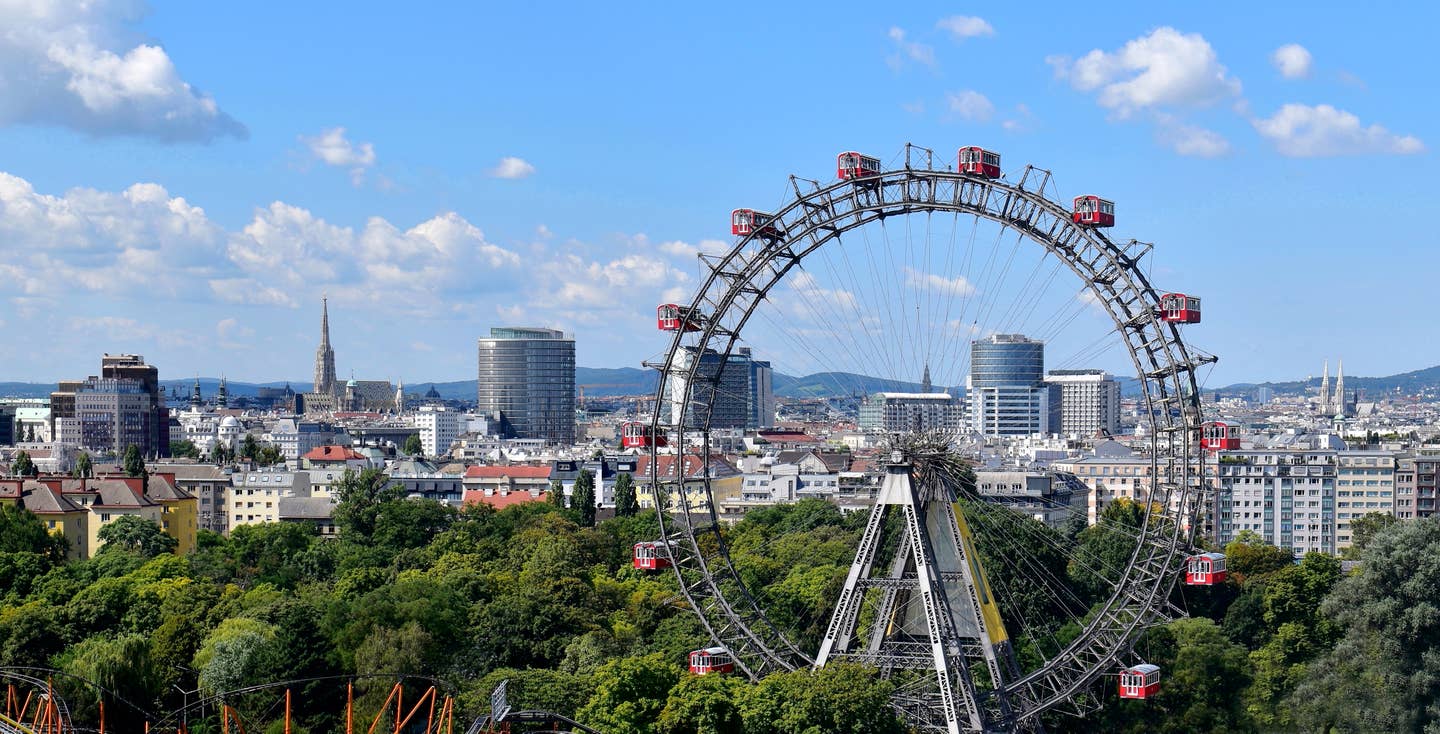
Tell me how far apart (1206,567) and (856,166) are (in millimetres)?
17712

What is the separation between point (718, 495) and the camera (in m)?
177

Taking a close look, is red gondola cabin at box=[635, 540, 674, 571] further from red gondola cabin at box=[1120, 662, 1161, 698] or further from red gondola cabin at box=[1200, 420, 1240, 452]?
red gondola cabin at box=[1200, 420, 1240, 452]

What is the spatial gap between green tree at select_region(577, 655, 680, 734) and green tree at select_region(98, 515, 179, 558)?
2359 inches

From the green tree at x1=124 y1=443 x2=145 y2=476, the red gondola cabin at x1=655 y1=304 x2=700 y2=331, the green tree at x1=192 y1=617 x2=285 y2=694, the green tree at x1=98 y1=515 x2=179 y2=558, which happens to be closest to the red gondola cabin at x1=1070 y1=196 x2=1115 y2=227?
the red gondola cabin at x1=655 y1=304 x2=700 y2=331

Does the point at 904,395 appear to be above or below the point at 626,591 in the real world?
above

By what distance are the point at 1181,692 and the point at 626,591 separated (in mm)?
28581

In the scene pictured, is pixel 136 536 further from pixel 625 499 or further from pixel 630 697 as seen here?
pixel 630 697

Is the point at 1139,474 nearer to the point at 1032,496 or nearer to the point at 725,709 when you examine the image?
the point at 1032,496

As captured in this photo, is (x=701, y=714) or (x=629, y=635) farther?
(x=629, y=635)

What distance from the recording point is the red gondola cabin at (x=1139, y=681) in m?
64.1

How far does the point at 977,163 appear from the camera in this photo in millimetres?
67000

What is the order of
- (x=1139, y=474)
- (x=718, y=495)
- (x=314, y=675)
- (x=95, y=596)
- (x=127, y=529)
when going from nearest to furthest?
1. (x=314, y=675)
2. (x=95, y=596)
3. (x=127, y=529)
4. (x=718, y=495)
5. (x=1139, y=474)

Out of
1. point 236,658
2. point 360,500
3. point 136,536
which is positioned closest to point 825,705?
point 236,658

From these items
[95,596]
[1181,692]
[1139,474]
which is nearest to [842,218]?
[1181,692]
